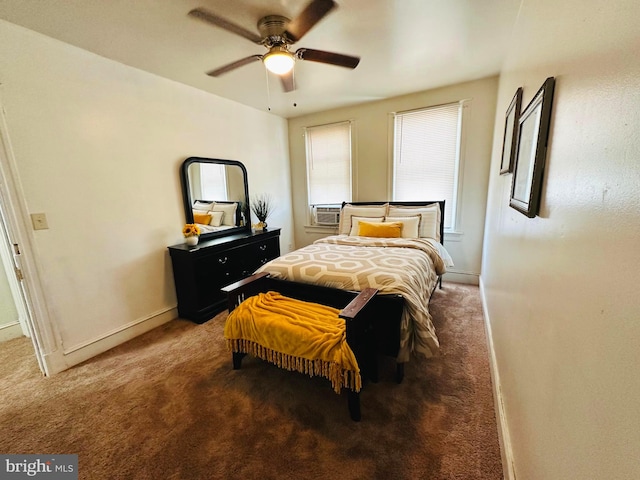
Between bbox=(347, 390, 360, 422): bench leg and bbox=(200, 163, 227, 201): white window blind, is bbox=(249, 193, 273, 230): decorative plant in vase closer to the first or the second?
bbox=(200, 163, 227, 201): white window blind

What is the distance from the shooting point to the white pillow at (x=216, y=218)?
10.7 feet

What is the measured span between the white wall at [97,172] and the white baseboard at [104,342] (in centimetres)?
1

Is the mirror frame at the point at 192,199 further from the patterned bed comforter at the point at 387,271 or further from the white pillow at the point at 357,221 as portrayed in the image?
the white pillow at the point at 357,221

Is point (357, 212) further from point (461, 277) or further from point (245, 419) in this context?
point (245, 419)

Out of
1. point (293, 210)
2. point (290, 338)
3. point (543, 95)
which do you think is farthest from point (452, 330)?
point (293, 210)

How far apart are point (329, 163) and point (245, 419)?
11.6 feet

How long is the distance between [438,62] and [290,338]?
2.83 metres

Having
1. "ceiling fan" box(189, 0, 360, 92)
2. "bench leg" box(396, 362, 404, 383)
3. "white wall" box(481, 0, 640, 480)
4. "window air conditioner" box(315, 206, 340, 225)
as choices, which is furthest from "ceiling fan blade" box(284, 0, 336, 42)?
"window air conditioner" box(315, 206, 340, 225)

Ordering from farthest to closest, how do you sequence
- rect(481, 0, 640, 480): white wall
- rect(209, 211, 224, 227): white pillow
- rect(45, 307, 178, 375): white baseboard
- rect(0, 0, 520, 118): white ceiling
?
rect(209, 211, 224, 227): white pillow
rect(45, 307, 178, 375): white baseboard
rect(0, 0, 520, 118): white ceiling
rect(481, 0, 640, 480): white wall

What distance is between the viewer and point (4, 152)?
5.90 feet

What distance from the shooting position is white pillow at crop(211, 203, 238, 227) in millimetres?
3363

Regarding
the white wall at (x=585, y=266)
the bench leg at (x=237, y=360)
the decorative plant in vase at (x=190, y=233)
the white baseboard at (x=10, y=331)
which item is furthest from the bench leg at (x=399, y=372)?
the white baseboard at (x=10, y=331)

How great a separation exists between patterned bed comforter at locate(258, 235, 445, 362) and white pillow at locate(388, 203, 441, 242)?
10.9 inches

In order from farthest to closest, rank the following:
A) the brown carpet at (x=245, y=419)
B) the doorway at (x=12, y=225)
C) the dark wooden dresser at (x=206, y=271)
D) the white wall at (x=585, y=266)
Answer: the dark wooden dresser at (x=206, y=271) < the doorway at (x=12, y=225) < the brown carpet at (x=245, y=419) < the white wall at (x=585, y=266)
